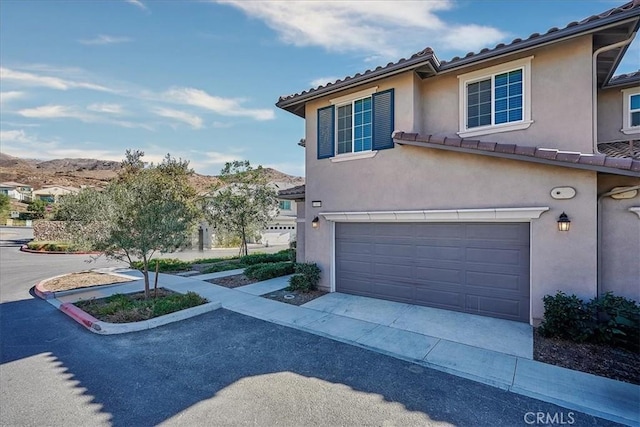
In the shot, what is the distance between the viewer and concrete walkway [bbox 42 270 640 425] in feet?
13.5

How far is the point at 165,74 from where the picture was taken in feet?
40.1

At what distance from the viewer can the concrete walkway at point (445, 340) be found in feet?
13.5

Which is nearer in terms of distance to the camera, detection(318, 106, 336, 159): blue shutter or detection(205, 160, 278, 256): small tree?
detection(318, 106, 336, 159): blue shutter

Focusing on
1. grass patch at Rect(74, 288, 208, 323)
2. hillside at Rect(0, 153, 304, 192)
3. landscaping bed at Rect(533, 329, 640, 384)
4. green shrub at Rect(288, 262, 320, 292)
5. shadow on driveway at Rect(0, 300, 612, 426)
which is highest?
hillside at Rect(0, 153, 304, 192)

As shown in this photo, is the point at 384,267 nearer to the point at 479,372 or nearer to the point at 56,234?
the point at 479,372

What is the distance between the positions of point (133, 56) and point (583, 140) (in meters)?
13.8

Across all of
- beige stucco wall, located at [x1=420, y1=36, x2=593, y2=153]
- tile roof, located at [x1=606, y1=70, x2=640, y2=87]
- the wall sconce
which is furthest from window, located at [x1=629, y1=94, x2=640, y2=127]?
the wall sconce

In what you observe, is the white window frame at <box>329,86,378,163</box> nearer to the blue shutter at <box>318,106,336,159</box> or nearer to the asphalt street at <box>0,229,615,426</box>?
the blue shutter at <box>318,106,336,159</box>

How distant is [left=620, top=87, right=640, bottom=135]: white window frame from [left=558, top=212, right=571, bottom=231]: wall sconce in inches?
198

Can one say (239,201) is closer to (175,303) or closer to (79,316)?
(175,303)

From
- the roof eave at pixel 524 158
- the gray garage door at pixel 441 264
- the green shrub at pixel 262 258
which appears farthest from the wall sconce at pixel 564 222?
the green shrub at pixel 262 258

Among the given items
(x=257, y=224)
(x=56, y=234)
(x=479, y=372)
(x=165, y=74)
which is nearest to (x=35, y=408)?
(x=479, y=372)

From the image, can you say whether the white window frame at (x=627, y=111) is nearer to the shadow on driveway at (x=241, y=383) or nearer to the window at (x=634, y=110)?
the window at (x=634, y=110)

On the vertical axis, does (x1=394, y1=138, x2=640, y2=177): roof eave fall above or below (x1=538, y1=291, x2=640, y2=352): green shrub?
above
